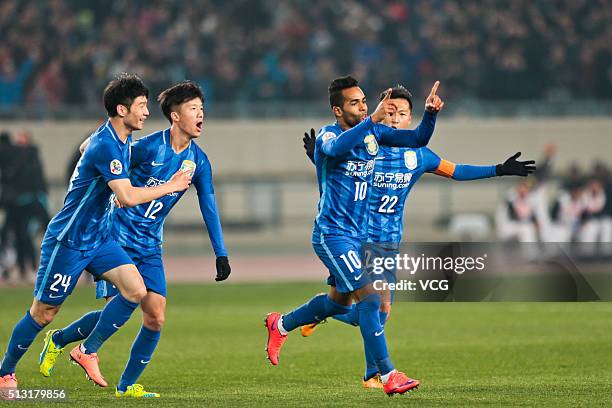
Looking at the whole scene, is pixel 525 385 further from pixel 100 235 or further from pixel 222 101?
pixel 222 101

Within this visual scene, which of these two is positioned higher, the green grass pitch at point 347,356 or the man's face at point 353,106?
the man's face at point 353,106

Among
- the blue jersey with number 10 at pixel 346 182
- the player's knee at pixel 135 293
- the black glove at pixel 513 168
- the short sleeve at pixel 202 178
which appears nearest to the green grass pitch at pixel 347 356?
the player's knee at pixel 135 293

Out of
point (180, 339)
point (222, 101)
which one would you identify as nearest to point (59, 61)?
point (222, 101)

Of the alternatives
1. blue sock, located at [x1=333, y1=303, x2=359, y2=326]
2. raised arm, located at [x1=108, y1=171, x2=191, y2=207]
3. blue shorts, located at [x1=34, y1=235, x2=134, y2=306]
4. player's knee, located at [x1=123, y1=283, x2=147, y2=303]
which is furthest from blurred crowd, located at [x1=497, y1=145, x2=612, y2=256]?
raised arm, located at [x1=108, y1=171, x2=191, y2=207]

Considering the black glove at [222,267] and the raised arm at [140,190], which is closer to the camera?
the raised arm at [140,190]

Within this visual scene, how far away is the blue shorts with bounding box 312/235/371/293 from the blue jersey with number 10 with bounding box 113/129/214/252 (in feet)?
2.93

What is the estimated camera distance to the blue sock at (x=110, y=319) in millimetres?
8523

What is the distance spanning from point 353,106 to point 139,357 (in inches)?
90.0

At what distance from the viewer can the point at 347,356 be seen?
448 inches

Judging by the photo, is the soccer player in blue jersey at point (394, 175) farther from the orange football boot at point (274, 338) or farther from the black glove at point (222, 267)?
the black glove at point (222, 267)

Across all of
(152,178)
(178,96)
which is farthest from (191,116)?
(152,178)

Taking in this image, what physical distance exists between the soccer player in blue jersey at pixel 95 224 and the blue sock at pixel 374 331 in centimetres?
147

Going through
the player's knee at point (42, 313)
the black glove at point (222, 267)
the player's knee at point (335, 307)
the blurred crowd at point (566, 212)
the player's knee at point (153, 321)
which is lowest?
the blurred crowd at point (566, 212)

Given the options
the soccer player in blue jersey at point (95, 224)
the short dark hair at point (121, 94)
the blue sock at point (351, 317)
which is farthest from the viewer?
the blue sock at point (351, 317)
